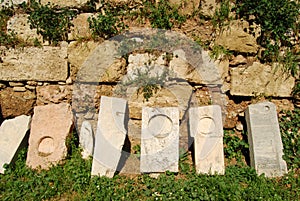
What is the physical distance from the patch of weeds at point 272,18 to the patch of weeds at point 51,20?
94.0 inches

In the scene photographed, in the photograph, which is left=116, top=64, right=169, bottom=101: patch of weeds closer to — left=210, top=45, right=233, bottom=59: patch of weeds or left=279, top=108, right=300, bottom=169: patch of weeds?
left=210, top=45, right=233, bottom=59: patch of weeds

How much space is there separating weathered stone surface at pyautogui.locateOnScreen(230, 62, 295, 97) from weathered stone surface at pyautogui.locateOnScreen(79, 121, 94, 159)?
6.62ft

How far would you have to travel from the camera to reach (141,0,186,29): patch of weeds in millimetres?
4258

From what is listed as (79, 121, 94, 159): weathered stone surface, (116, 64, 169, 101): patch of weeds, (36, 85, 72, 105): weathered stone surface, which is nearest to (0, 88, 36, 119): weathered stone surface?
(36, 85, 72, 105): weathered stone surface

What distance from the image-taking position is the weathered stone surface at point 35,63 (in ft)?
14.2

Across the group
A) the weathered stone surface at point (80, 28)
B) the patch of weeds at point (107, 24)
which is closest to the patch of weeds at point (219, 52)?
the patch of weeds at point (107, 24)

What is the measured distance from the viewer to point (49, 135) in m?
3.89

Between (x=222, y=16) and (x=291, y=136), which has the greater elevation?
(x=222, y=16)

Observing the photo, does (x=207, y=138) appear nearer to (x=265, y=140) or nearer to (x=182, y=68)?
(x=265, y=140)

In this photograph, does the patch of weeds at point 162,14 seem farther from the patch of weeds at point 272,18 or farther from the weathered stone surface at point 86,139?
the weathered stone surface at point 86,139

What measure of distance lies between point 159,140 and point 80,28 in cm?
197

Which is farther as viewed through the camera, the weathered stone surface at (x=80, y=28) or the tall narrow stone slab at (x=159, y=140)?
the weathered stone surface at (x=80, y=28)

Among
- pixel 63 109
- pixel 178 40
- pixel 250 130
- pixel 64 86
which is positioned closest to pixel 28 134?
pixel 63 109

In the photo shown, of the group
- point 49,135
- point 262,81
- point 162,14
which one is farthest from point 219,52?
point 49,135
